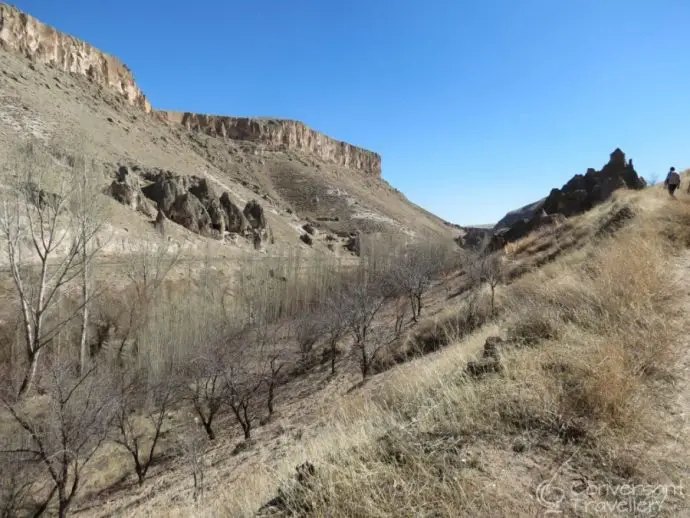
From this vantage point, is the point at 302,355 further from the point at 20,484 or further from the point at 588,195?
the point at 588,195

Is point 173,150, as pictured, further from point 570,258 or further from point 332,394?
point 570,258

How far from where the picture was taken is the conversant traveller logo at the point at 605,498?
1903 mm

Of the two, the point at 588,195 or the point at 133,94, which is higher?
the point at 133,94

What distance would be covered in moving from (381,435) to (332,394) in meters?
13.1

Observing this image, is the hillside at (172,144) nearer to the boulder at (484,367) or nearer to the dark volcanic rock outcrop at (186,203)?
the dark volcanic rock outcrop at (186,203)

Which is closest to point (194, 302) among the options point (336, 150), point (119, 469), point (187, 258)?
point (187, 258)

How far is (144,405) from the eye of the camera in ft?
60.6

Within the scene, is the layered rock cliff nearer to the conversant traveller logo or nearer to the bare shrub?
the bare shrub

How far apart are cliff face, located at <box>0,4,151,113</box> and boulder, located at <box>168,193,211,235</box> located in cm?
3999

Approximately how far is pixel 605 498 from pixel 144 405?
20.8m

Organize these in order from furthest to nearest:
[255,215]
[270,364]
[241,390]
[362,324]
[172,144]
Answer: [172,144]
[255,215]
[362,324]
[270,364]
[241,390]

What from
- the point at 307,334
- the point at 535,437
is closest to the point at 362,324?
the point at 307,334

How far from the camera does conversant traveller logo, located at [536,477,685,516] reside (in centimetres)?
190

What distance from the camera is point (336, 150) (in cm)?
12825
